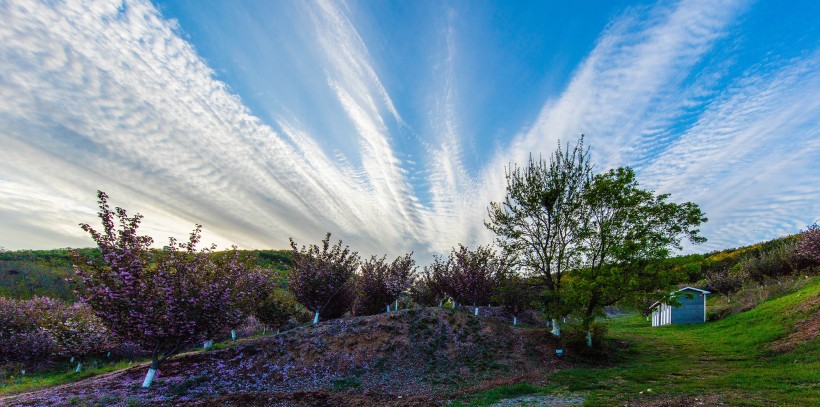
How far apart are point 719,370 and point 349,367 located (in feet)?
55.4

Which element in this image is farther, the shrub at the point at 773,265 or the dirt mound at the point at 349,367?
the shrub at the point at 773,265

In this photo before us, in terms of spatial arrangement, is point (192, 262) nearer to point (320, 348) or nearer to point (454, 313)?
point (320, 348)

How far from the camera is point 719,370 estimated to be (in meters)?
14.3

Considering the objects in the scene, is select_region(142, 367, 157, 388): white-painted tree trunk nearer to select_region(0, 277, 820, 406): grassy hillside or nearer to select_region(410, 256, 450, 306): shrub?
select_region(0, 277, 820, 406): grassy hillside

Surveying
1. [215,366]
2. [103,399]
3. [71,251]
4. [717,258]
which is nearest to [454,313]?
[215,366]

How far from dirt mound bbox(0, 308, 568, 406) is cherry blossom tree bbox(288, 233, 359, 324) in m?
3.55

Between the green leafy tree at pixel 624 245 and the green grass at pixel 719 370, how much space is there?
11.5ft

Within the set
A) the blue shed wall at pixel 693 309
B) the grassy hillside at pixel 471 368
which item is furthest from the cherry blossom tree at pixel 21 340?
the blue shed wall at pixel 693 309

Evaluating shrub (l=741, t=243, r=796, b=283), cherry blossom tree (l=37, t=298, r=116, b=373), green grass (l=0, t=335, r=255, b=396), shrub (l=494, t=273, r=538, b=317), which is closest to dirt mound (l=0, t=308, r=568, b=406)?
green grass (l=0, t=335, r=255, b=396)

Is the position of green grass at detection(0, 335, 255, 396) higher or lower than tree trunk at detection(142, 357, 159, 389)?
lower

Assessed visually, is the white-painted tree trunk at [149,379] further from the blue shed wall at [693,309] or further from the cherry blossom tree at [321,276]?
the blue shed wall at [693,309]

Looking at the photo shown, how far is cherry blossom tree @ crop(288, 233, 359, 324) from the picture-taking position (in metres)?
24.1

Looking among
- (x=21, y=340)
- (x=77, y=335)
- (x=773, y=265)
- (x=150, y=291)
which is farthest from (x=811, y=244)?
(x=21, y=340)

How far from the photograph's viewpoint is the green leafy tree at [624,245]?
57.0 ft
